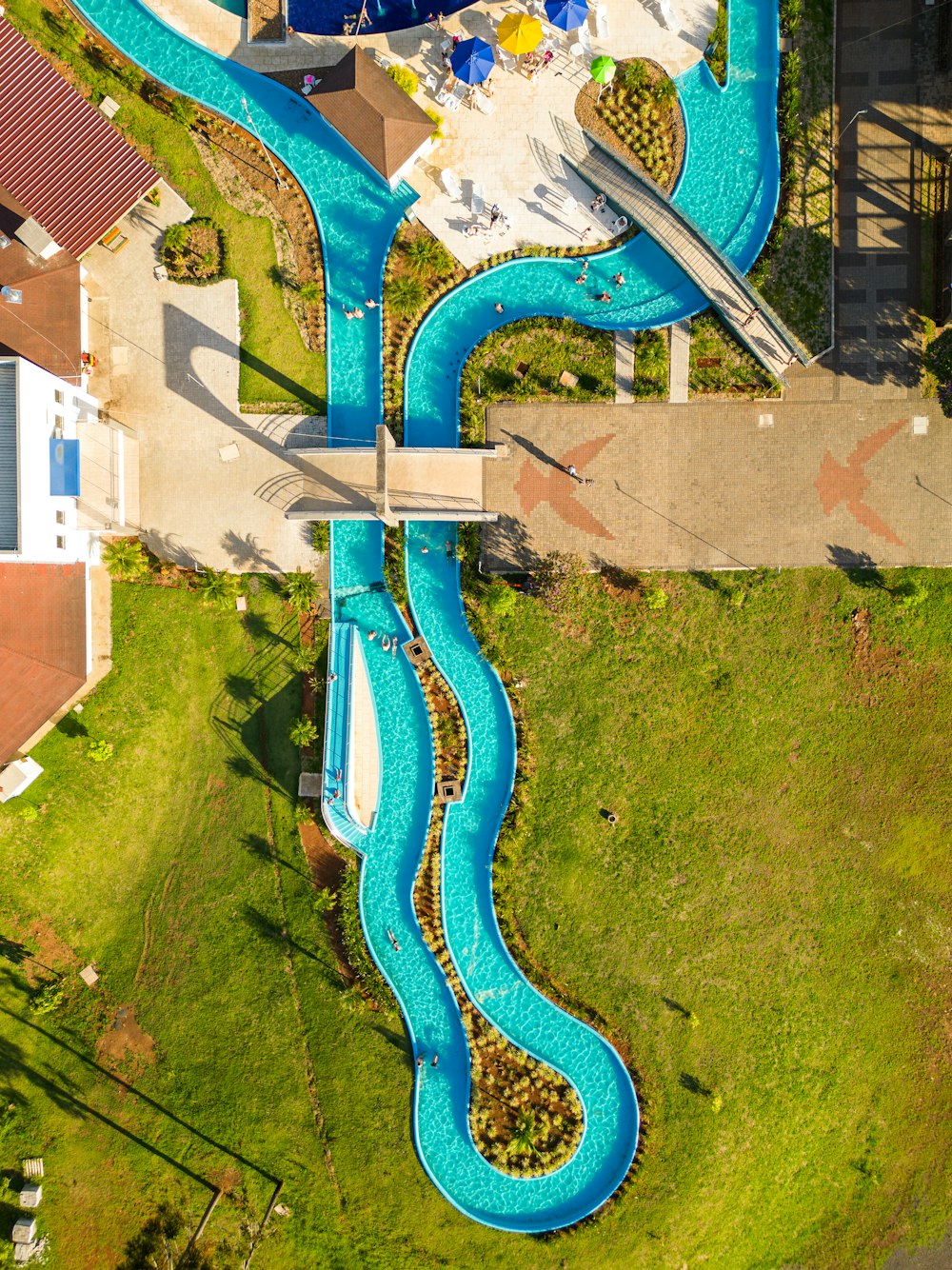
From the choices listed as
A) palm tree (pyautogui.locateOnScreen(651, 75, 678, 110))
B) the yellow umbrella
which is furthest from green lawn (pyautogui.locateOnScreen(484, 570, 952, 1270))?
the yellow umbrella

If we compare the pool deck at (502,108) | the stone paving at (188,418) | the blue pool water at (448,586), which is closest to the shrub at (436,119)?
the pool deck at (502,108)

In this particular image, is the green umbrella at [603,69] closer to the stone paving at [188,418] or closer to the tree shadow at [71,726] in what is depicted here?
the stone paving at [188,418]

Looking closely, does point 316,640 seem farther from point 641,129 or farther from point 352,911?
point 641,129

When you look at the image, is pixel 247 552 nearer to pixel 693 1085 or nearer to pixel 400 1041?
pixel 400 1041

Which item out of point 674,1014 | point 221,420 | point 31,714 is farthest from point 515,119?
point 674,1014

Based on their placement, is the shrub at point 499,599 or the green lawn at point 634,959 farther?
the green lawn at point 634,959

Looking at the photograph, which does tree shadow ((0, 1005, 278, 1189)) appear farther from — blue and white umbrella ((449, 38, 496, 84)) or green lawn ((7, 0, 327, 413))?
blue and white umbrella ((449, 38, 496, 84))

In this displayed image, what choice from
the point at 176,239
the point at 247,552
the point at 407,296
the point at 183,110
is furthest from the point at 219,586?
the point at 183,110
